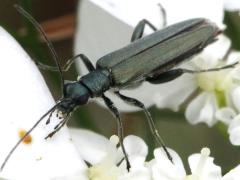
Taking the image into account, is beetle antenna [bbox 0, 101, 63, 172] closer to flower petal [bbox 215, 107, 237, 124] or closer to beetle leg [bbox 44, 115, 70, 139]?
beetle leg [bbox 44, 115, 70, 139]

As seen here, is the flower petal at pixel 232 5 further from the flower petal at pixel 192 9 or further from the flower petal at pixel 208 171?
the flower petal at pixel 208 171

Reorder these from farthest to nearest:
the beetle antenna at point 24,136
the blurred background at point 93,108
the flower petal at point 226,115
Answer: the blurred background at point 93,108, the flower petal at point 226,115, the beetle antenna at point 24,136

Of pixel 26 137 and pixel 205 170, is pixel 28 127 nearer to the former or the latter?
pixel 26 137

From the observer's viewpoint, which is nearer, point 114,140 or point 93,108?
point 114,140

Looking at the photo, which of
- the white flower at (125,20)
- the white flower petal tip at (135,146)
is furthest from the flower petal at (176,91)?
the white flower petal tip at (135,146)

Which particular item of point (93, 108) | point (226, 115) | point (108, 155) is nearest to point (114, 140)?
point (108, 155)

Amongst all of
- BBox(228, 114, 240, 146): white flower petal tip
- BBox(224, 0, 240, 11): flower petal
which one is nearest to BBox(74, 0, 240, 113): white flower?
BBox(224, 0, 240, 11): flower petal
